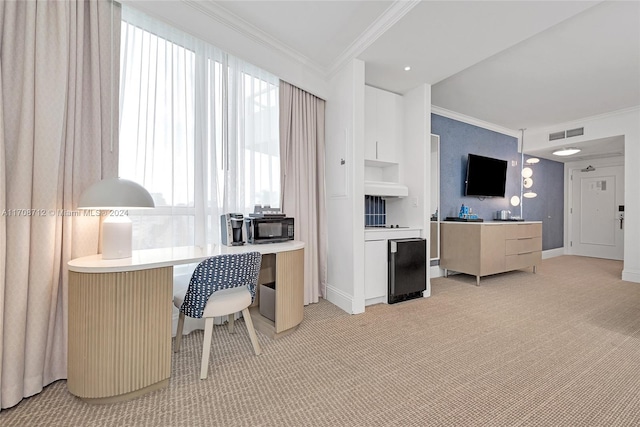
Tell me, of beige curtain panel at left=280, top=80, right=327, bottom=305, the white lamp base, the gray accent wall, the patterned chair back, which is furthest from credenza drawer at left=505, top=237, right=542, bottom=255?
the white lamp base

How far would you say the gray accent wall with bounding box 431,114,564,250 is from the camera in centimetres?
441

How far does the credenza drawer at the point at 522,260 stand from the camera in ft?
13.5

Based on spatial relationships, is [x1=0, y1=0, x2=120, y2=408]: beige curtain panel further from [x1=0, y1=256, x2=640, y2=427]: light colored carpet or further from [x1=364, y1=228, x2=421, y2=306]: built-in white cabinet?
[x1=364, y1=228, x2=421, y2=306]: built-in white cabinet

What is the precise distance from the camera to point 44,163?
158 centimetres

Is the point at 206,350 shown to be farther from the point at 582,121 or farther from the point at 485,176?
the point at 582,121

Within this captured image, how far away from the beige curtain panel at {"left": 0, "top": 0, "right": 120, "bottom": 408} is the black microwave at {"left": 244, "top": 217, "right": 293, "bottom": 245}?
1080 mm

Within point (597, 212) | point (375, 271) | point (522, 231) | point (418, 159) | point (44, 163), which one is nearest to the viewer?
point (44, 163)

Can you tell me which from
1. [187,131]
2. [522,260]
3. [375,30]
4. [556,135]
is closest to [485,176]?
[522,260]

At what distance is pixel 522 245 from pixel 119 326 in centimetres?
524

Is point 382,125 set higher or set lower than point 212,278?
higher

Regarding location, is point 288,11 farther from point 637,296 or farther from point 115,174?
point 637,296

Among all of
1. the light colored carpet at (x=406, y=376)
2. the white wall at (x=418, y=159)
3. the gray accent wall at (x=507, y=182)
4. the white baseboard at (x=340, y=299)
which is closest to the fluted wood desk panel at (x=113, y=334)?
the light colored carpet at (x=406, y=376)

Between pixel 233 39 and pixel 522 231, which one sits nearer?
pixel 233 39

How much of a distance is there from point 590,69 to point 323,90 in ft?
10.5
